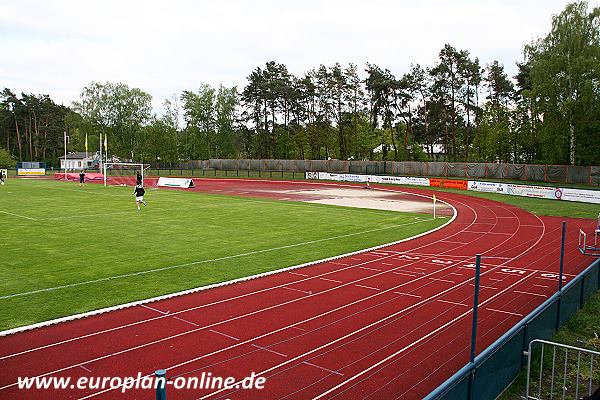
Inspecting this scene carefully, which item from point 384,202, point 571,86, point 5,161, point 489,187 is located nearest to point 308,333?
point 384,202

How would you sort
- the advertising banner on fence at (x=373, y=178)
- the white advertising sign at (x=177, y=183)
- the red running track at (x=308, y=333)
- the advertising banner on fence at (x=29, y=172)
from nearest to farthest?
the red running track at (x=308, y=333)
the white advertising sign at (x=177, y=183)
the advertising banner on fence at (x=373, y=178)
the advertising banner on fence at (x=29, y=172)

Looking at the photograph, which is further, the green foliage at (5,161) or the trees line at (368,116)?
the green foliage at (5,161)

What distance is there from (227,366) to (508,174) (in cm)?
5553

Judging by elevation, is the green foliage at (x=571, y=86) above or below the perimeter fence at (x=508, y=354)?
above

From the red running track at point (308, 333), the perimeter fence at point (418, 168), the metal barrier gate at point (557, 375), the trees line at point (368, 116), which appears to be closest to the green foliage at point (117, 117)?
the trees line at point (368, 116)

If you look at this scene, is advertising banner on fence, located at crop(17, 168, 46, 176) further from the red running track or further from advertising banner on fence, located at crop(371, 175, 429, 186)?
the red running track

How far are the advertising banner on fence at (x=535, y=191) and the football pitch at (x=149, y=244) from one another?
16.2m

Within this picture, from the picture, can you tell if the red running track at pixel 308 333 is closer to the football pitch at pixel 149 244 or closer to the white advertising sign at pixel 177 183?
the football pitch at pixel 149 244

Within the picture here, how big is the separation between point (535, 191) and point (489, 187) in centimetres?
543

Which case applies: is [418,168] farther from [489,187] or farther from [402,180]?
[489,187]


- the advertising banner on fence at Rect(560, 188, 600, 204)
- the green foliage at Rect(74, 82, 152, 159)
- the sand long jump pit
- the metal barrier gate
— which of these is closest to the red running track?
the metal barrier gate

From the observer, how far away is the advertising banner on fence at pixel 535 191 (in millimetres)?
39047

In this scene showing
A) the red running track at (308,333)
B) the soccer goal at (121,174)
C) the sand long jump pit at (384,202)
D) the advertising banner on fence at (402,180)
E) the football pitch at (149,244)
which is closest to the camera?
the red running track at (308,333)

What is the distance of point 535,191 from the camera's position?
40.9 meters
